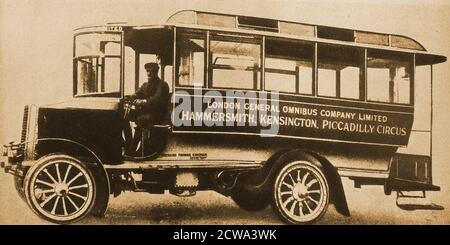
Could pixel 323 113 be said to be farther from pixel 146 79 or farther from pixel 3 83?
pixel 3 83

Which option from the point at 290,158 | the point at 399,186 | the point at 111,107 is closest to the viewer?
the point at 111,107

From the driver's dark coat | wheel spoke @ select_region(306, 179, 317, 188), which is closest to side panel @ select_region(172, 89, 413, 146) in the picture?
the driver's dark coat

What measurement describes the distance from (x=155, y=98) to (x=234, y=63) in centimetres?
82

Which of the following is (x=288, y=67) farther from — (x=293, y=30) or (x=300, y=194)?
(x=300, y=194)

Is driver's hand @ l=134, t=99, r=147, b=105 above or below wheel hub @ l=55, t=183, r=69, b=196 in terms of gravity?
above

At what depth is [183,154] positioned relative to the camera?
512cm

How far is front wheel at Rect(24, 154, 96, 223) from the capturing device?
4.86m

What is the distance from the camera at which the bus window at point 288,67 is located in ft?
17.7

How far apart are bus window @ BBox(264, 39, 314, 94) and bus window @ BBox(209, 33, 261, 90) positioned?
0.42ft

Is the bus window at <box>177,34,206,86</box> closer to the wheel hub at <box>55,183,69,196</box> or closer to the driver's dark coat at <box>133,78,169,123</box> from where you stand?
the driver's dark coat at <box>133,78,169,123</box>

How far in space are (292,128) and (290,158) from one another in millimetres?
295

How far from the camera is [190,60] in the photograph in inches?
200

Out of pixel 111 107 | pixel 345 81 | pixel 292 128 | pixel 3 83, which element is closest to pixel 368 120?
pixel 345 81

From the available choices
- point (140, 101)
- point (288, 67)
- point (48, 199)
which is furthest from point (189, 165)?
point (288, 67)
